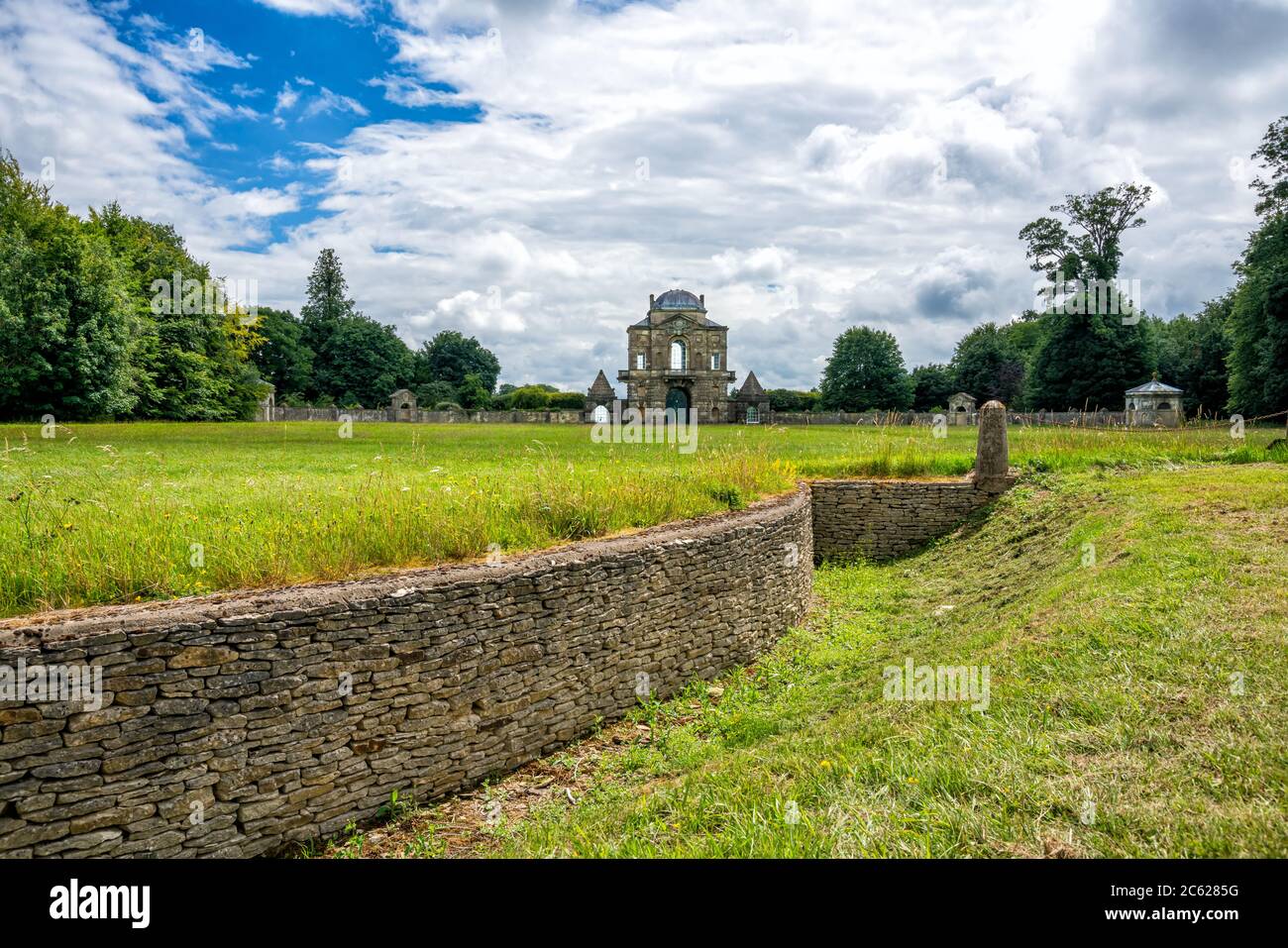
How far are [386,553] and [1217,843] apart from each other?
261 inches

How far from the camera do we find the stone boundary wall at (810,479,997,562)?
55.2 ft

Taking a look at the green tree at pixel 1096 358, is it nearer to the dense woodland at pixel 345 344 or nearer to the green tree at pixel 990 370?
the dense woodland at pixel 345 344

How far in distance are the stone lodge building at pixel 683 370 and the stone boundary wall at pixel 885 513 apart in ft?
174

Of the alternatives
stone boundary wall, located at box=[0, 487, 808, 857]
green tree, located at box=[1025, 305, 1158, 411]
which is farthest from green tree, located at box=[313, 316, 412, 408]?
Result: stone boundary wall, located at box=[0, 487, 808, 857]

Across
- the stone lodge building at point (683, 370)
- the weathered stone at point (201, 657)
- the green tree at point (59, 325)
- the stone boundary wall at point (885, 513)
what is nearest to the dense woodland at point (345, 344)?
the green tree at point (59, 325)

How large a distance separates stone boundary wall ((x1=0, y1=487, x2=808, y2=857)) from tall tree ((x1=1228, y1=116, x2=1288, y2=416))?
3482 cm

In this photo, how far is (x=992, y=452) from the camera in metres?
16.7

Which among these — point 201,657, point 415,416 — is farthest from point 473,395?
point 201,657

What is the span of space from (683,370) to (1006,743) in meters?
69.4

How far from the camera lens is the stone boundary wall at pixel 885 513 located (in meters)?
16.8

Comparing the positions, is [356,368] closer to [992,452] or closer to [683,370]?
[683,370]

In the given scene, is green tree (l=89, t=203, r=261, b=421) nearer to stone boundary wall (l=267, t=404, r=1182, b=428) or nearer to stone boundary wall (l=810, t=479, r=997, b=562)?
stone boundary wall (l=267, t=404, r=1182, b=428)
